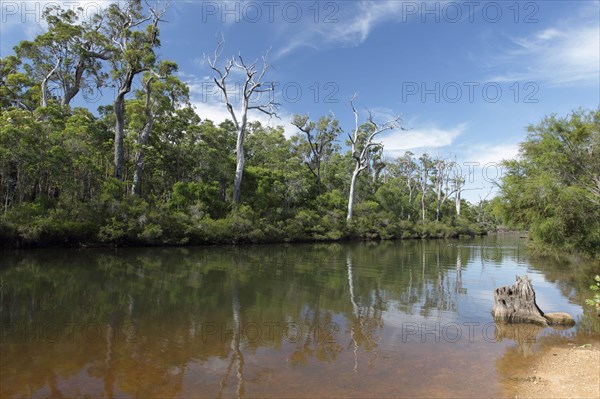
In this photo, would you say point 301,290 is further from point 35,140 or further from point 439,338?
point 35,140

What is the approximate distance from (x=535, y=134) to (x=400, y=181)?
49566 millimetres

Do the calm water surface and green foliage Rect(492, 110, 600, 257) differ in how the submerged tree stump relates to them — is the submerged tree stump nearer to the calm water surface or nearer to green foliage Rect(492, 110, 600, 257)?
the calm water surface

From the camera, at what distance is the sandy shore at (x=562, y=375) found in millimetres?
5102

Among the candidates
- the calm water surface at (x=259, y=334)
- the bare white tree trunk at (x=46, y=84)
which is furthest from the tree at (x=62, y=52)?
the calm water surface at (x=259, y=334)

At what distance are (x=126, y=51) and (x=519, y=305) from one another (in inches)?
1104

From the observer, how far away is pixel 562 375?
5.73 meters

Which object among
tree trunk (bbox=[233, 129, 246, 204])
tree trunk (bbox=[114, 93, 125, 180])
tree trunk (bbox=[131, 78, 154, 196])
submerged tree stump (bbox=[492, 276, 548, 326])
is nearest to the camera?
submerged tree stump (bbox=[492, 276, 548, 326])

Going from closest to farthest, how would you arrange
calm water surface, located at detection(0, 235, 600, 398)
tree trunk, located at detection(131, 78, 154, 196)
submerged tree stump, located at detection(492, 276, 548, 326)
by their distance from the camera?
calm water surface, located at detection(0, 235, 600, 398) < submerged tree stump, located at detection(492, 276, 548, 326) < tree trunk, located at detection(131, 78, 154, 196)

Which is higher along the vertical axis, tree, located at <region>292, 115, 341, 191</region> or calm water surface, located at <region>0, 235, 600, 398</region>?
tree, located at <region>292, 115, 341, 191</region>

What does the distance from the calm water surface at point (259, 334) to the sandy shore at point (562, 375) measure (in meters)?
0.23

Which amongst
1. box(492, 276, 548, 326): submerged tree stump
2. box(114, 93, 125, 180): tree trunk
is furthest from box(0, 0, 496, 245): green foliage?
box(492, 276, 548, 326): submerged tree stump

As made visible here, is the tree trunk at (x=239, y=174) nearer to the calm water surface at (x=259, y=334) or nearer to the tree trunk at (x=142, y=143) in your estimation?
the tree trunk at (x=142, y=143)

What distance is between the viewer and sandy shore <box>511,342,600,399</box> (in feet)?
16.7

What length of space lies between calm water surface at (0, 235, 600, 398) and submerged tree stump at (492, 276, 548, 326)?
18.7 inches
